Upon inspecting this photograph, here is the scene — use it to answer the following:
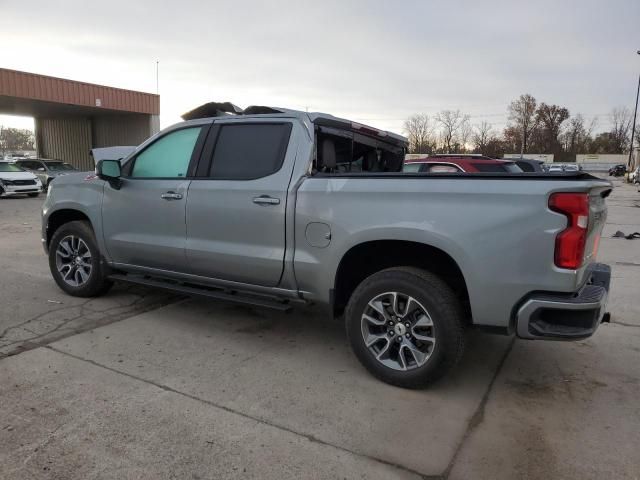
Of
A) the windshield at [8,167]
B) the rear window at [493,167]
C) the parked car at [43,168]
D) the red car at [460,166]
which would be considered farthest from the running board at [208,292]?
the parked car at [43,168]

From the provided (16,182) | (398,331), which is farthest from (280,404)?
(16,182)

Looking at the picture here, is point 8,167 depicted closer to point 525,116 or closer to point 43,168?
point 43,168

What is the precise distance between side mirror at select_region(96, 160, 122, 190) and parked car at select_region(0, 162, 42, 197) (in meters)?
17.4

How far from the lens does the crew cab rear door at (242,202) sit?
12.7 ft

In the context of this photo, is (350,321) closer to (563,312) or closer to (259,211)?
(259,211)

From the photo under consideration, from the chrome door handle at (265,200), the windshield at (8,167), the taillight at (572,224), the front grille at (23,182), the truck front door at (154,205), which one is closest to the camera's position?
the taillight at (572,224)

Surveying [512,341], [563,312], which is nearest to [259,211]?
[563,312]

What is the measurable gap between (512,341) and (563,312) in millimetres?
1622

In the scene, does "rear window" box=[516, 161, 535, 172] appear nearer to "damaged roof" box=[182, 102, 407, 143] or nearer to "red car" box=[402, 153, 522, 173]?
"red car" box=[402, 153, 522, 173]

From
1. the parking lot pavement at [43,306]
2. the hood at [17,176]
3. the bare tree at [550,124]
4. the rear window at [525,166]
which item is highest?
the bare tree at [550,124]

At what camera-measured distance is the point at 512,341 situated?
4492mm

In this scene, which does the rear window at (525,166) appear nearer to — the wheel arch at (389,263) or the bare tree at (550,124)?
the wheel arch at (389,263)

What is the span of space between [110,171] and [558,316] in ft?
13.2

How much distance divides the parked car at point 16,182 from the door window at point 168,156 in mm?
17546
